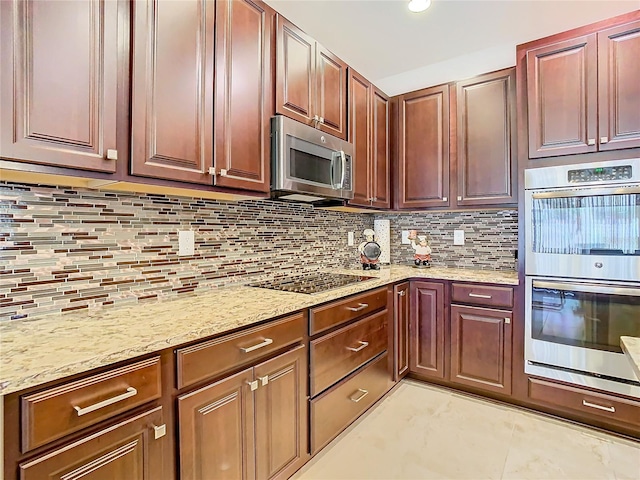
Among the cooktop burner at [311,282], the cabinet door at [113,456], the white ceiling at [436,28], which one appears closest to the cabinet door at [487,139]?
the white ceiling at [436,28]

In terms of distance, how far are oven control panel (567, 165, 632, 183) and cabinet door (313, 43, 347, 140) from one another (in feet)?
4.63

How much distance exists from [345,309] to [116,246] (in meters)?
1.15

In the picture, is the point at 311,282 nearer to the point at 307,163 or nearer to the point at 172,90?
the point at 307,163

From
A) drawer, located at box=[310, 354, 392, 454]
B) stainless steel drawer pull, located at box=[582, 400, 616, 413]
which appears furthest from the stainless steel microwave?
stainless steel drawer pull, located at box=[582, 400, 616, 413]

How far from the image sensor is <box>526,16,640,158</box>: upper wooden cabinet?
195cm

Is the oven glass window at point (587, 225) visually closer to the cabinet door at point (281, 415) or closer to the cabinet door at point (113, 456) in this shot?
the cabinet door at point (281, 415)

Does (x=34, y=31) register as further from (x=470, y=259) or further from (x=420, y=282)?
(x=470, y=259)

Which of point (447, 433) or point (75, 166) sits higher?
point (75, 166)

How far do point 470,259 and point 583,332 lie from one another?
969 mm

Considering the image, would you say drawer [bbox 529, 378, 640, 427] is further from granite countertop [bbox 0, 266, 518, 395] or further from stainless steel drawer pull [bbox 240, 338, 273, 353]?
stainless steel drawer pull [bbox 240, 338, 273, 353]

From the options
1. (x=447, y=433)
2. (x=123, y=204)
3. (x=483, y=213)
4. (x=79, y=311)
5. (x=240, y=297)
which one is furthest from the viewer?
(x=483, y=213)

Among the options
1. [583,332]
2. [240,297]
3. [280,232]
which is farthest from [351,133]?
[583,332]

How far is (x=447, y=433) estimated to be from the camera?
6.62 feet

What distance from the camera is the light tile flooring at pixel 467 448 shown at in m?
1.69
